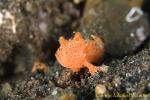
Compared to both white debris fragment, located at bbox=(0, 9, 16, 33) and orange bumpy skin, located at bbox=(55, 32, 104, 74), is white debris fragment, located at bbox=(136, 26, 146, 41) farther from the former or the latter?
white debris fragment, located at bbox=(0, 9, 16, 33)

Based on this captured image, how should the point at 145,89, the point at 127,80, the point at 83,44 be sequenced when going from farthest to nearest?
the point at 83,44 → the point at 127,80 → the point at 145,89

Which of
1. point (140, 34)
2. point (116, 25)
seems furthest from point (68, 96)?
point (140, 34)

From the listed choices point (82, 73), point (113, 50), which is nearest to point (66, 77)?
point (82, 73)

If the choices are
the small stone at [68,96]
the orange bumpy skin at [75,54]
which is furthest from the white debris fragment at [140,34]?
the small stone at [68,96]

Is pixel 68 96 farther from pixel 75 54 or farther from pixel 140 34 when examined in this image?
pixel 140 34

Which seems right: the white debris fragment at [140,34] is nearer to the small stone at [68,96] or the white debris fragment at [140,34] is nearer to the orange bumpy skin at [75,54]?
the orange bumpy skin at [75,54]

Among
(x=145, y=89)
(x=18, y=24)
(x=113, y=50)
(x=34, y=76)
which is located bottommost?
(x=145, y=89)

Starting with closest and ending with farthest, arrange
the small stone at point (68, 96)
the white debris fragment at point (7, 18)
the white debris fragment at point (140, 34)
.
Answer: the small stone at point (68, 96)
the white debris fragment at point (7, 18)
the white debris fragment at point (140, 34)

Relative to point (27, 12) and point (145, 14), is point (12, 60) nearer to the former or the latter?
point (27, 12)

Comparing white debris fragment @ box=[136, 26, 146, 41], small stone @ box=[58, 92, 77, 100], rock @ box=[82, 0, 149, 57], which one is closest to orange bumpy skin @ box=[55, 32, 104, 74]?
small stone @ box=[58, 92, 77, 100]
